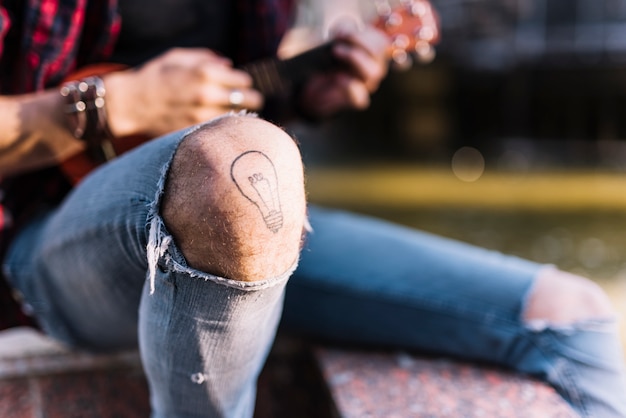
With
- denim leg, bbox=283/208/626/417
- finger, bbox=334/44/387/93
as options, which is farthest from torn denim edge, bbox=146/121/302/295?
finger, bbox=334/44/387/93

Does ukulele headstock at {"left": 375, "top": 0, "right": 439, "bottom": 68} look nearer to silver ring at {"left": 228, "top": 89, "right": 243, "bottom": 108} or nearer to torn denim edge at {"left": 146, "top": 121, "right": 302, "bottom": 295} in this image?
silver ring at {"left": 228, "top": 89, "right": 243, "bottom": 108}

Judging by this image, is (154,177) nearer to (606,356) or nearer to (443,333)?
(443,333)

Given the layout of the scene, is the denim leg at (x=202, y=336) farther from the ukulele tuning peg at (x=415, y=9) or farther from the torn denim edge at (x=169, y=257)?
the ukulele tuning peg at (x=415, y=9)

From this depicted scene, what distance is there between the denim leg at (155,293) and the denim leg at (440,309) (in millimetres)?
338

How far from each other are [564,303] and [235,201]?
2.41 feet

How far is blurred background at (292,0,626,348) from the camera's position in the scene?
4.40 meters

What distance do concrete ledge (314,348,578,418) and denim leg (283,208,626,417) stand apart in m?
0.03

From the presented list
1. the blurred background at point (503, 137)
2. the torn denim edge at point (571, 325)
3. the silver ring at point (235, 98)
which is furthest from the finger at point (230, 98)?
the blurred background at point (503, 137)

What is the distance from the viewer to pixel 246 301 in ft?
2.63

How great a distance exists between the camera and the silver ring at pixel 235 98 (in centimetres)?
138

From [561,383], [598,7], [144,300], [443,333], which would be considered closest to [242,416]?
[144,300]

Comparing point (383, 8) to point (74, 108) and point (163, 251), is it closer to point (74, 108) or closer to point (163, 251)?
point (74, 108)

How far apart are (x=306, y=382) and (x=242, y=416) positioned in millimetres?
522

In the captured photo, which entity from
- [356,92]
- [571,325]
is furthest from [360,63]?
[571,325]
